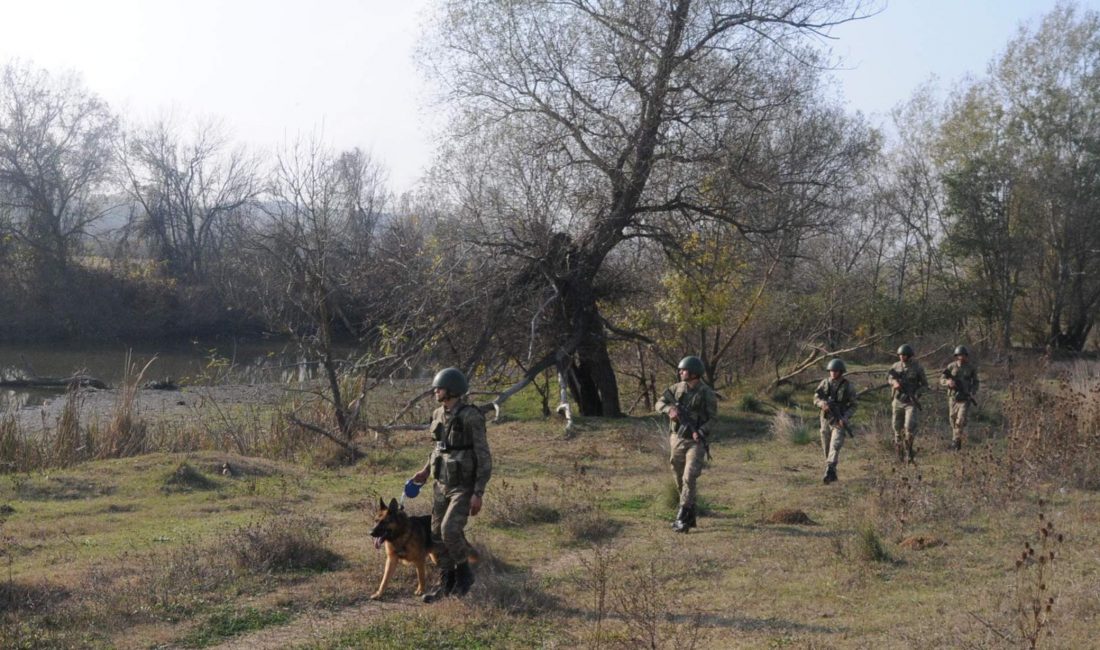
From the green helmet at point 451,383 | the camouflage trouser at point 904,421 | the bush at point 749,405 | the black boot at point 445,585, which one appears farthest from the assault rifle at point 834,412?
the bush at point 749,405

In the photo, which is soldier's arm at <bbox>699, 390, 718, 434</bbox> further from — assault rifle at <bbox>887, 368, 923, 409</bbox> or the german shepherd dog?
assault rifle at <bbox>887, 368, 923, 409</bbox>

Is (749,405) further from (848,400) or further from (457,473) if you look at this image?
(457,473)

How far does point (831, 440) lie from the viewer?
42.1 ft

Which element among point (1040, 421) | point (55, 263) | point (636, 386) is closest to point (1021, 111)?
point (636, 386)

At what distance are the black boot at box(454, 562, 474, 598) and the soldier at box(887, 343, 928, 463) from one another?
874 cm

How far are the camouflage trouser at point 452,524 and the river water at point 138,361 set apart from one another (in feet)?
67.1

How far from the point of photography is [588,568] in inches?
301

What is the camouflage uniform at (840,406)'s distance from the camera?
12.7 metres

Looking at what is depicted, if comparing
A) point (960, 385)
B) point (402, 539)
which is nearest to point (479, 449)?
point (402, 539)

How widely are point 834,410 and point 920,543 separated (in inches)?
158

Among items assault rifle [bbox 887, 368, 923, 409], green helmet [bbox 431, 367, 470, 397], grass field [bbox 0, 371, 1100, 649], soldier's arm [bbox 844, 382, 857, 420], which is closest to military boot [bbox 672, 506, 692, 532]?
grass field [bbox 0, 371, 1100, 649]

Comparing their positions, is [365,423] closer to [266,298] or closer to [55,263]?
[266,298]

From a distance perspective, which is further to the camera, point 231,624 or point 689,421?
point 689,421

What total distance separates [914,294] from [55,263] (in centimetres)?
3741
